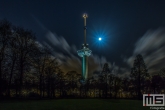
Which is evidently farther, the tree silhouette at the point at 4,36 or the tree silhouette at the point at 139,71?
the tree silhouette at the point at 139,71

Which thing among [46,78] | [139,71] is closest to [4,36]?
[46,78]

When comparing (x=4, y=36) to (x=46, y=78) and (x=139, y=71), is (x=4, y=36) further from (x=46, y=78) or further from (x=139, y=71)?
(x=139, y=71)

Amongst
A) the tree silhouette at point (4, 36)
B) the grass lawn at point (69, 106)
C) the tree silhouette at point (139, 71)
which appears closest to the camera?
the grass lawn at point (69, 106)

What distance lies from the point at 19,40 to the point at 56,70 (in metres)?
15.4

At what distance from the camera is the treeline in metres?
40.8

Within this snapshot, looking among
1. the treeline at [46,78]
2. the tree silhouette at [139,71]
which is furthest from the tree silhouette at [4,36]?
the tree silhouette at [139,71]

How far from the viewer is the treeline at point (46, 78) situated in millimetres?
40750

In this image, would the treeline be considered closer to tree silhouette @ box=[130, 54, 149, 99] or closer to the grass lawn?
tree silhouette @ box=[130, 54, 149, 99]

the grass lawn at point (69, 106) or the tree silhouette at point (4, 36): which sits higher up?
the tree silhouette at point (4, 36)

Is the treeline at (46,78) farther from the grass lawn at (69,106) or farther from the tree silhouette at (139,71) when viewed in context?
the grass lawn at (69,106)

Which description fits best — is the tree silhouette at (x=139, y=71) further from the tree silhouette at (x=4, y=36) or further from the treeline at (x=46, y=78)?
the tree silhouette at (x=4, y=36)

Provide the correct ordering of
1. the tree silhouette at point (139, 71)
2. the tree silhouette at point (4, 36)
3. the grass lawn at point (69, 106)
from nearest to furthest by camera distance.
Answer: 1. the grass lawn at point (69, 106)
2. the tree silhouette at point (4, 36)
3. the tree silhouette at point (139, 71)

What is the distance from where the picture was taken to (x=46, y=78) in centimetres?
5153

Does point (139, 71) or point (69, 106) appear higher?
point (139, 71)
